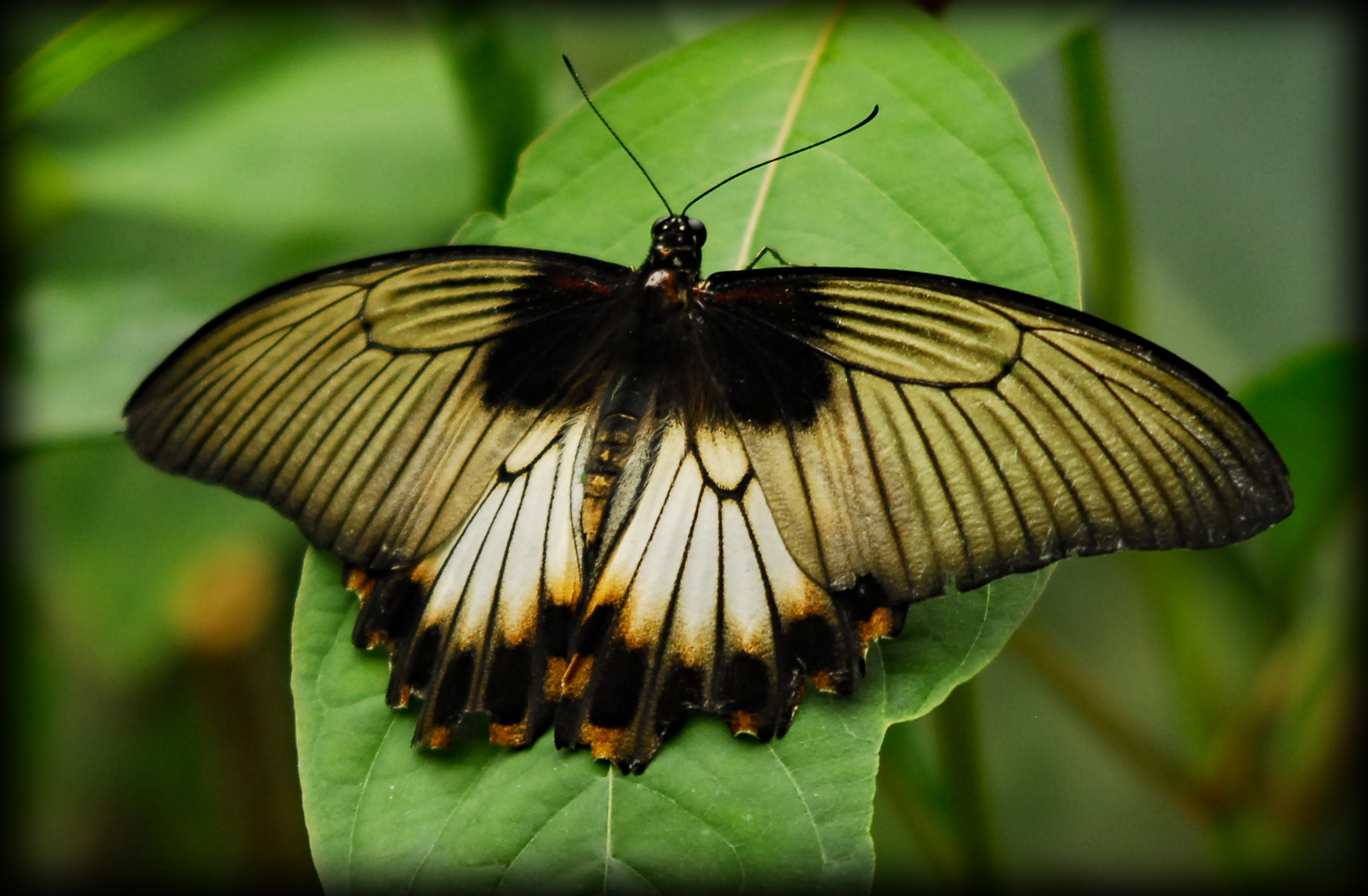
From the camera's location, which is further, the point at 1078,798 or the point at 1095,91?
the point at 1078,798

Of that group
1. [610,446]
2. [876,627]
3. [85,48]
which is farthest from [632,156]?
[85,48]

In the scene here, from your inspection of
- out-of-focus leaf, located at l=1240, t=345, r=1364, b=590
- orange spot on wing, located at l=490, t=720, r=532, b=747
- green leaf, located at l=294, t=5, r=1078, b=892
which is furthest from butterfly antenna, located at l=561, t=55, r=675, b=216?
out-of-focus leaf, located at l=1240, t=345, r=1364, b=590

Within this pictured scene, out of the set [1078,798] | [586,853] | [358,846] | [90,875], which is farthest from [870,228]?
[90,875]

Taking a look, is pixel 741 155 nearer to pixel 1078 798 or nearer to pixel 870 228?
pixel 870 228

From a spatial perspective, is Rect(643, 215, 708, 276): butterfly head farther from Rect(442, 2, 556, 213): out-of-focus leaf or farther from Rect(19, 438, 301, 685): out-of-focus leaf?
Rect(19, 438, 301, 685): out-of-focus leaf

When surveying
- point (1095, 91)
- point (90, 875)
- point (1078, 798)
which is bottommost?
point (90, 875)

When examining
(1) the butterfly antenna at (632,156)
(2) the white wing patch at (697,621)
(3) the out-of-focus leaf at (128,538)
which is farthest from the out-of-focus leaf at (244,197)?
(2) the white wing patch at (697,621)

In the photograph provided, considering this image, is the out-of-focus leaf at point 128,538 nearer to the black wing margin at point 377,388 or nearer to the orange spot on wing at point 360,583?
the black wing margin at point 377,388
